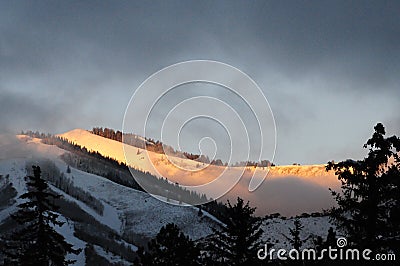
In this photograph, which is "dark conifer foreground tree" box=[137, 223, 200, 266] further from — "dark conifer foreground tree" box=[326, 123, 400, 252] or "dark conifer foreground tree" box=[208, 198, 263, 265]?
"dark conifer foreground tree" box=[326, 123, 400, 252]

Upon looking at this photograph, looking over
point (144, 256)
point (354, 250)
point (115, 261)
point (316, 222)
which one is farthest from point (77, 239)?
point (354, 250)

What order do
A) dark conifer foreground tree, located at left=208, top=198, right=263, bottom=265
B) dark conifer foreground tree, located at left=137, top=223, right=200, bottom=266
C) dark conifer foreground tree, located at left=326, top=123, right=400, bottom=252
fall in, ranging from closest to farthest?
1. dark conifer foreground tree, located at left=326, top=123, right=400, bottom=252
2. dark conifer foreground tree, located at left=208, top=198, right=263, bottom=265
3. dark conifer foreground tree, located at left=137, top=223, right=200, bottom=266

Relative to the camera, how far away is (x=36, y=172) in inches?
952

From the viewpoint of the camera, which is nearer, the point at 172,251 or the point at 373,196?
the point at 373,196

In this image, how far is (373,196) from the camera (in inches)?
708

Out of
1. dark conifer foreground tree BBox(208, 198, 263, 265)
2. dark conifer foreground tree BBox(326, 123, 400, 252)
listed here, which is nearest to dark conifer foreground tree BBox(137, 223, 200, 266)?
dark conifer foreground tree BBox(208, 198, 263, 265)

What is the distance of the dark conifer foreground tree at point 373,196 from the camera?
17688mm

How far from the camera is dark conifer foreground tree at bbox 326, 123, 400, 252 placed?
17688 mm

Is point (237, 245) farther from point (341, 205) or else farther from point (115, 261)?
point (115, 261)

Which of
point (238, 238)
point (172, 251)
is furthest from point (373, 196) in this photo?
point (172, 251)

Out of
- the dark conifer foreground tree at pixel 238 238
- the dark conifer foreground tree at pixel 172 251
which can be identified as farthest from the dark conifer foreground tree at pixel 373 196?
the dark conifer foreground tree at pixel 172 251

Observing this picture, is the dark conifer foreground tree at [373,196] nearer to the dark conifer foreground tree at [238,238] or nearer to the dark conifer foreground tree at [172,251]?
the dark conifer foreground tree at [238,238]

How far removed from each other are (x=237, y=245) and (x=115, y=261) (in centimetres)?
16036

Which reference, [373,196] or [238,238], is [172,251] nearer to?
[238,238]
